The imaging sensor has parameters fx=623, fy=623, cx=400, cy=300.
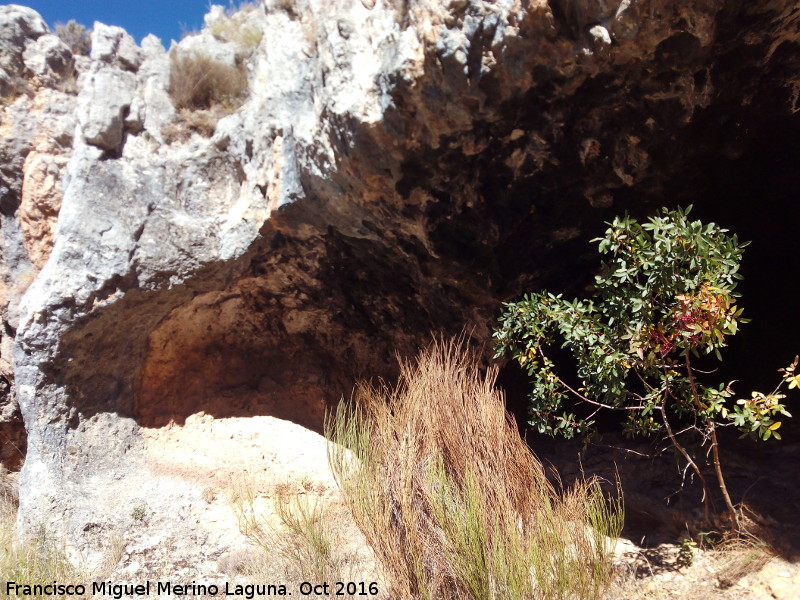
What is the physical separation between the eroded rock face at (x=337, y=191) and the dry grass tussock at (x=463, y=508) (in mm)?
1207

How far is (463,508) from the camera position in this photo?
2.85 meters

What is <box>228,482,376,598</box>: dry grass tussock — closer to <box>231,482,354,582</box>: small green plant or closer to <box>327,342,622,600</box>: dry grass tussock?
<box>231,482,354,582</box>: small green plant

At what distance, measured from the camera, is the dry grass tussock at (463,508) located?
2703 millimetres

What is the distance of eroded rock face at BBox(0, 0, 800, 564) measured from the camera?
10.3 ft

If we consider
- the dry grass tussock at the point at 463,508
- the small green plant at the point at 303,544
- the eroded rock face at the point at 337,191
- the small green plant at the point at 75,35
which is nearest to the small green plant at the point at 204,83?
the eroded rock face at the point at 337,191

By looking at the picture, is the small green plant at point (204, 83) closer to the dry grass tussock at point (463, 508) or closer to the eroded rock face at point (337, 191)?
the eroded rock face at point (337, 191)

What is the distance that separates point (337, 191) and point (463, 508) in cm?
198

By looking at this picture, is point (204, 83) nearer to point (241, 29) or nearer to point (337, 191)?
point (241, 29)

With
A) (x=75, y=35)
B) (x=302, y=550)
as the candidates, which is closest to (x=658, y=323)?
(x=302, y=550)

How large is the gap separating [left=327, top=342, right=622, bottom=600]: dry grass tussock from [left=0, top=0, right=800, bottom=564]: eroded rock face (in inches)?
47.5

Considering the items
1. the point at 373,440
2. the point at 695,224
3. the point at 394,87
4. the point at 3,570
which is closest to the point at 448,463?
the point at 373,440

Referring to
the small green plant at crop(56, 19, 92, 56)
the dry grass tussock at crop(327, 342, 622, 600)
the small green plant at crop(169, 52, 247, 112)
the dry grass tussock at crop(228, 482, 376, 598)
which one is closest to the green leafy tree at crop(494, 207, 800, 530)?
the dry grass tussock at crop(327, 342, 622, 600)

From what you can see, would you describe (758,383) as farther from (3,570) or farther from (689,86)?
(3,570)

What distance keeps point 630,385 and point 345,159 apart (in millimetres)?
2787
